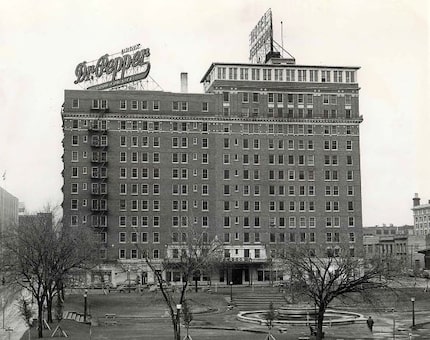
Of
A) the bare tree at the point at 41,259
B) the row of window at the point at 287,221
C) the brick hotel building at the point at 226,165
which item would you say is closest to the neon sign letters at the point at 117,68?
the brick hotel building at the point at 226,165

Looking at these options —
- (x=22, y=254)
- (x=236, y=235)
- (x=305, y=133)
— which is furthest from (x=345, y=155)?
(x=22, y=254)

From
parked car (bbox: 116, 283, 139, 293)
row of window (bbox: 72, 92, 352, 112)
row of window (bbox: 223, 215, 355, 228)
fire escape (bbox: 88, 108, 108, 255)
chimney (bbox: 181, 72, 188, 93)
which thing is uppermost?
chimney (bbox: 181, 72, 188, 93)

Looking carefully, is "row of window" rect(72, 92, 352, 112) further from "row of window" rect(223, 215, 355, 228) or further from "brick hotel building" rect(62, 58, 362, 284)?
"row of window" rect(223, 215, 355, 228)

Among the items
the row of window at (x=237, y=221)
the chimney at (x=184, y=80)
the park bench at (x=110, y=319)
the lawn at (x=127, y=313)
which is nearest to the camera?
the lawn at (x=127, y=313)

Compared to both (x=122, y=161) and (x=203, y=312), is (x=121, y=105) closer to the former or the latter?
(x=122, y=161)

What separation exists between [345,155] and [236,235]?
25.6m

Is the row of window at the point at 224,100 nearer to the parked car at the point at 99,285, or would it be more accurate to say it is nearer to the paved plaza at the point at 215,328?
the parked car at the point at 99,285

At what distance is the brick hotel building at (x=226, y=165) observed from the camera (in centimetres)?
12825

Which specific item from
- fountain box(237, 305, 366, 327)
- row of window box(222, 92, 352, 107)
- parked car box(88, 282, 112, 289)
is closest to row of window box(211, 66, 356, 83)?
row of window box(222, 92, 352, 107)

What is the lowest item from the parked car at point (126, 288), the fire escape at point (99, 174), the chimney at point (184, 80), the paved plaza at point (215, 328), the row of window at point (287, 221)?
the paved plaza at point (215, 328)

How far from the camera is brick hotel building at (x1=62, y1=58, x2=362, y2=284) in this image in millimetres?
128250

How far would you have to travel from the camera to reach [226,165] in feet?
432

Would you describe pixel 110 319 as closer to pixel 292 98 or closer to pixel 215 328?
pixel 215 328

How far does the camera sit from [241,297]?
103 m
